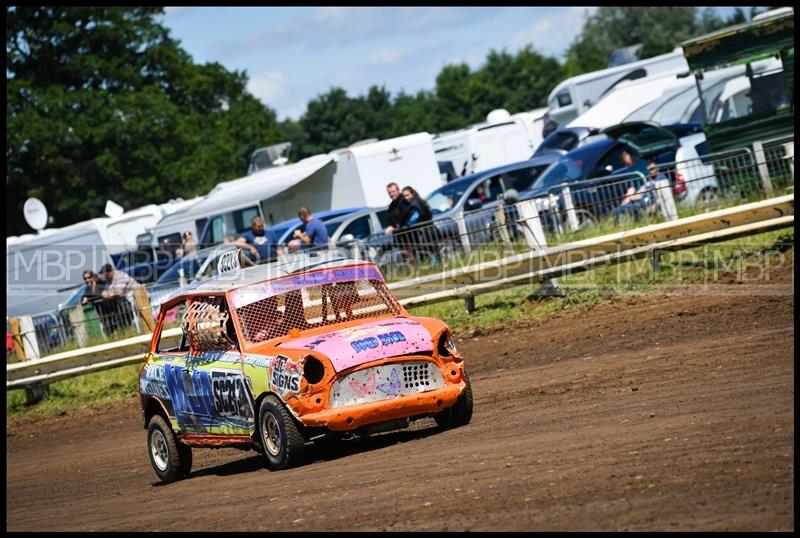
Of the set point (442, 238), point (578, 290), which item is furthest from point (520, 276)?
point (442, 238)

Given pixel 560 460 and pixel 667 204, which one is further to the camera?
pixel 667 204

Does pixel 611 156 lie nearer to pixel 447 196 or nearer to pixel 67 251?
pixel 447 196

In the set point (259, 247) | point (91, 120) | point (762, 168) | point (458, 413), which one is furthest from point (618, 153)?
point (91, 120)

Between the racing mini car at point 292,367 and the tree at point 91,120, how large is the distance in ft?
153

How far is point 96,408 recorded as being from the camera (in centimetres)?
1941

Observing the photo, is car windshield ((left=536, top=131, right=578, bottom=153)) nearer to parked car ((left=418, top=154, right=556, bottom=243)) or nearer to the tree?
parked car ((left=418, top=154, right=556, bottom=243))

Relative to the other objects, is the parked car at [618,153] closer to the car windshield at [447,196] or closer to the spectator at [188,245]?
the car windshield at [447,196]

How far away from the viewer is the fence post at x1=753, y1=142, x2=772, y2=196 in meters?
17.1

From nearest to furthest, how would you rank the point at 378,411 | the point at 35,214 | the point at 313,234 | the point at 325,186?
the point at 378,411 → the point at 313,234 → the point at 325,186 → the point at 35,214

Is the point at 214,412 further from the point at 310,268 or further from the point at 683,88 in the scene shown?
the point at 683,88

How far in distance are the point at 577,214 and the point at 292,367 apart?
8933 mm

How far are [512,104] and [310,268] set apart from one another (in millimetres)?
84309

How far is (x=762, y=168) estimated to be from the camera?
1719 cm

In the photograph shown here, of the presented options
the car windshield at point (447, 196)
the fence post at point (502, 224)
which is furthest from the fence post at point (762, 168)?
the car windshield at point (447, 196)
